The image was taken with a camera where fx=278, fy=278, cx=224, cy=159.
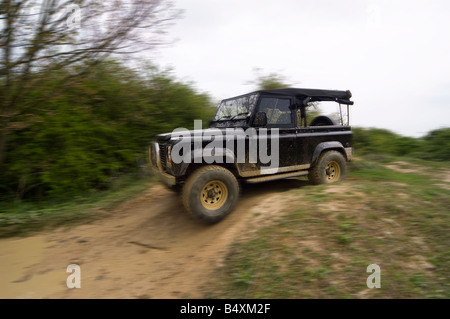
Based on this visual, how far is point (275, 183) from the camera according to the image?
5848mm

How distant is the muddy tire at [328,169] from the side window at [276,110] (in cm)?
105

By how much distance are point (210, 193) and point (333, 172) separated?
2.85 meters

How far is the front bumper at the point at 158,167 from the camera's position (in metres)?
4.12

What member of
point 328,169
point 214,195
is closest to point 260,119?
point 214,195

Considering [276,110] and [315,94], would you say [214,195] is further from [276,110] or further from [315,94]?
[315,94]

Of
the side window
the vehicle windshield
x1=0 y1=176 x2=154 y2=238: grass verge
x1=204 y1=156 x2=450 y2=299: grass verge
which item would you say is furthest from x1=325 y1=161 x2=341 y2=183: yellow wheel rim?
x1=0 y1=176 x2=154 y2=238: grass verge

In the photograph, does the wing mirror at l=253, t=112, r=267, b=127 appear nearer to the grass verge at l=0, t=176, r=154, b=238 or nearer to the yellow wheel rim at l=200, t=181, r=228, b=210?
the yellow wheel rim at l=200, t=181, r=228, b=210

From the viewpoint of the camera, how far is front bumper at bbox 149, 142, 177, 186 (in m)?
4.12

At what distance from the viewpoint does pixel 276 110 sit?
4.92 metres

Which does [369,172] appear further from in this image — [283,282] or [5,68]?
[5,68]

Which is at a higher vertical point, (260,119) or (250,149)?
(260,119)

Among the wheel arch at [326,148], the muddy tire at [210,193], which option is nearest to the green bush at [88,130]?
the muddy tire at [210,193]

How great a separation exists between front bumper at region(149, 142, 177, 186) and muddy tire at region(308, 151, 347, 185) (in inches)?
109
